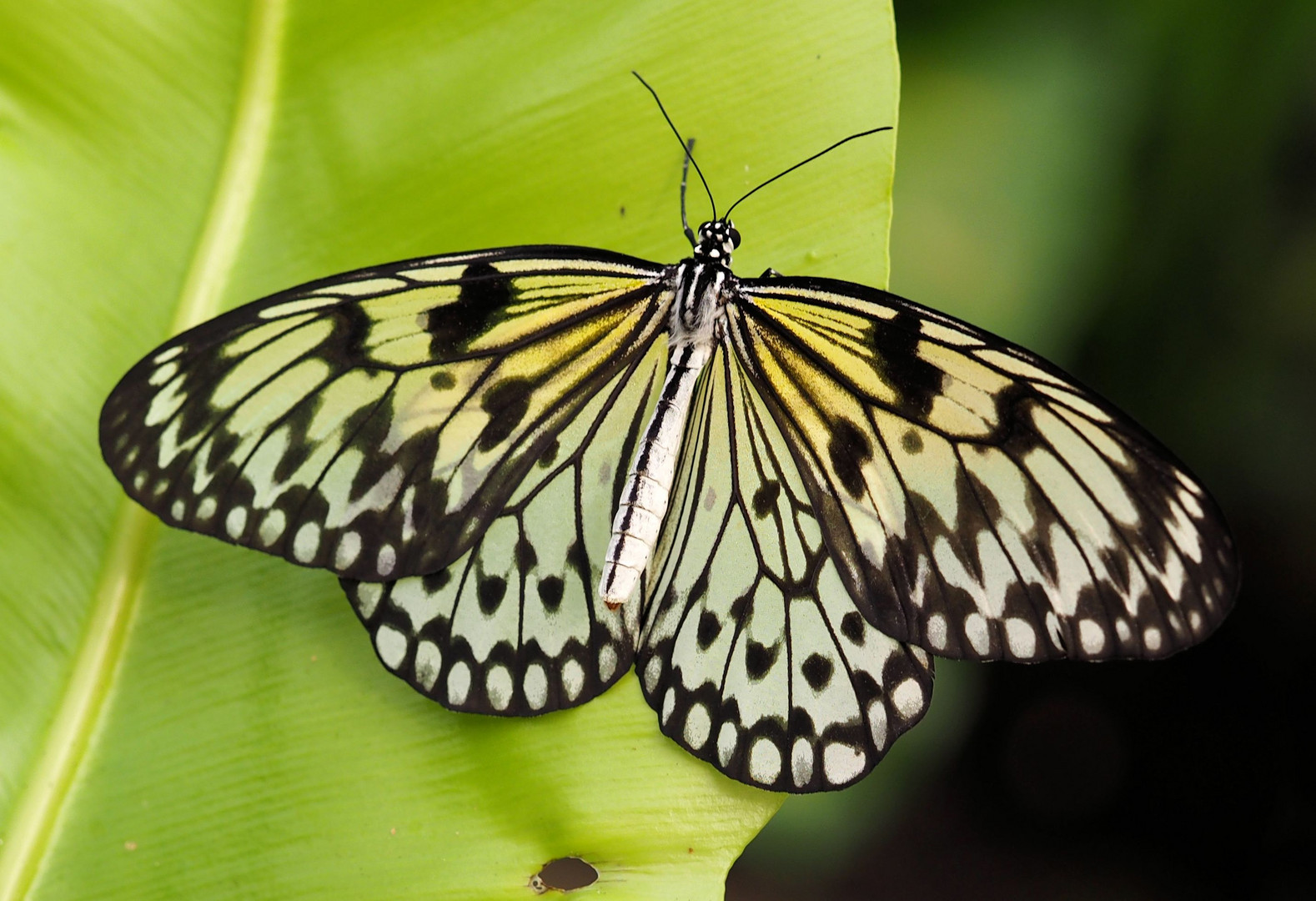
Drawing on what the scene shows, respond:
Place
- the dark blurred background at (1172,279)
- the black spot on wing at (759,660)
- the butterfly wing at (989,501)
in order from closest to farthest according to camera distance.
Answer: the butterfly wing at (989,501) < the black spot on wing at (759,660) < the dark blurred background at (1172,279)

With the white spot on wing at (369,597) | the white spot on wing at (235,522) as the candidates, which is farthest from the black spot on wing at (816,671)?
the white spot on wing at (235,522)

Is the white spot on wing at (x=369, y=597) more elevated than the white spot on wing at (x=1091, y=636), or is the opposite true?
the white spot on wing at (x=369, y=597)

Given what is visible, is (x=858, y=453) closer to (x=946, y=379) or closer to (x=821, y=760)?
(x=946, y=379)

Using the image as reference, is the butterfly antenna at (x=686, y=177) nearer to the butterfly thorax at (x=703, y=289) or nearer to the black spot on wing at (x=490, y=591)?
the butterfly thorax at (x=703, y=289)

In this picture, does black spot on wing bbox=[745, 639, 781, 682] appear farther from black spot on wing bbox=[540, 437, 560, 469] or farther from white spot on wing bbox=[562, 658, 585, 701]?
black spot on wing bbox=[540, 437, 560, 469]

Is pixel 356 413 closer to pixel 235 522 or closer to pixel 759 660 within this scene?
pixel 235 522

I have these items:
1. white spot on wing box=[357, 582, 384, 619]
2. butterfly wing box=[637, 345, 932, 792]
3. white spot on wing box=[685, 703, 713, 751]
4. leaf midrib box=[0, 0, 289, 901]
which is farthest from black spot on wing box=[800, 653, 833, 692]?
leaf midrib box=[0, 0, 289, 901]

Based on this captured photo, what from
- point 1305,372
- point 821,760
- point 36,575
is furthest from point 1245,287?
point 36,575

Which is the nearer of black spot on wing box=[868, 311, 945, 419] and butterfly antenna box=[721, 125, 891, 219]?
black spot on wing box=[868, 311, 945, 419]
